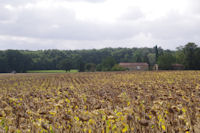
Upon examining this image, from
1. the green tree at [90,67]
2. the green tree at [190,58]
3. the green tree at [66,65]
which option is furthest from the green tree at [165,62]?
the green tree at [66,65]

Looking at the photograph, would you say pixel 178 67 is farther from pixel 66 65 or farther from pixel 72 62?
pixel 66 65

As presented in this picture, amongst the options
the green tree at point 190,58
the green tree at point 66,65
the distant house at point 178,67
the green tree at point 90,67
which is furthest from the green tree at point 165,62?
the green tree at point 66,65

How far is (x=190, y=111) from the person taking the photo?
9.07 m

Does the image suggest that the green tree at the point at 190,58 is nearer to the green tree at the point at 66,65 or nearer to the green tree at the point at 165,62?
the green tree at the point at 165,62

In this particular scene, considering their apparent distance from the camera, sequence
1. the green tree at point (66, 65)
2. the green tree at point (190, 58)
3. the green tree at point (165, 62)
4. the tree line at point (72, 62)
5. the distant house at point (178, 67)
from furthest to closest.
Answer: the green tree at point (66, 65) → the green tree at point (165, 62) → the distant house at point (178, 67) → the tree line at point (72, 62) → the green tree at point (190, 58)

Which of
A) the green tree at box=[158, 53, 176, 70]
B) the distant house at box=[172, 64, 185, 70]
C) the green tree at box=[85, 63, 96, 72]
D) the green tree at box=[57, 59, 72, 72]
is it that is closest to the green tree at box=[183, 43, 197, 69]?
the distant house at box=[172, 64, 185, 70]

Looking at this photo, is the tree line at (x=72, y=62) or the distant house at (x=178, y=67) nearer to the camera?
the tree line at (x=72, y=62)

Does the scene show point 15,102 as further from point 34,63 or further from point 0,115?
point 34,63

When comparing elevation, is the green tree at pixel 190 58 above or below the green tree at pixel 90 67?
above

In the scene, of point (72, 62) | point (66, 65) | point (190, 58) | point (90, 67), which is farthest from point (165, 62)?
point (66, 65)

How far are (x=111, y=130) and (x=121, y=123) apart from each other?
0.37m

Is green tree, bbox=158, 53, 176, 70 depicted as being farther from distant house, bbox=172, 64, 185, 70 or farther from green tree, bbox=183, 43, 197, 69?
green tree, bbox=183, 43, 197, 69

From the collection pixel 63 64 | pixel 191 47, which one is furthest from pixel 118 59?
pixel 191 47

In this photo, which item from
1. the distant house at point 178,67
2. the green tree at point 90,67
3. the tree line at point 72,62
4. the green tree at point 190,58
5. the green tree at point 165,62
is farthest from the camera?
the green tree at point 90,67
